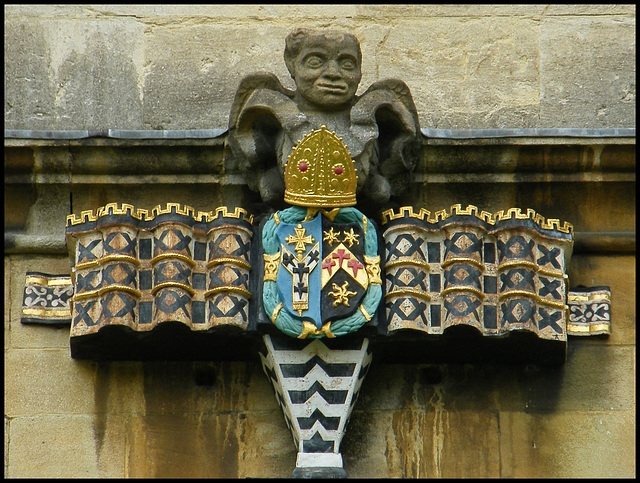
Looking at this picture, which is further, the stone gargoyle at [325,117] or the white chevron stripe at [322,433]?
the stone gargoyle at [325,117]

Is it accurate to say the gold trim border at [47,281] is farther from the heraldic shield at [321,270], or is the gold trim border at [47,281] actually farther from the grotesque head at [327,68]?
the grotesque head at [327,68]

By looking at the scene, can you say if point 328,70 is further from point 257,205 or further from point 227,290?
point 227,290

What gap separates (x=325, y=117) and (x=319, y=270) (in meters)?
0.69

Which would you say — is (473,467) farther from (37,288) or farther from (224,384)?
(37,288)

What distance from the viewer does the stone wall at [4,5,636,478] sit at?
651 centimetres

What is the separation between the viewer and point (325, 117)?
6469 millimetres

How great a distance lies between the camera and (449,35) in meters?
7.43

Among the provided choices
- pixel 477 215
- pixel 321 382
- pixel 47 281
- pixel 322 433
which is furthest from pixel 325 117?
pixel 47 281

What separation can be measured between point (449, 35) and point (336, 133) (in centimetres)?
129

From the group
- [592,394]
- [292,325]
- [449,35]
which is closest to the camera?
[292,325]

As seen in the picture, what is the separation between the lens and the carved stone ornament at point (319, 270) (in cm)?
624

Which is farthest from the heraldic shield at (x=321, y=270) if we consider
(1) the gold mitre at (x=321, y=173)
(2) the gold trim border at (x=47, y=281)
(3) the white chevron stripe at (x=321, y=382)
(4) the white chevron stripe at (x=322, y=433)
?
(2) the gold trim border at (x=47, y=281)

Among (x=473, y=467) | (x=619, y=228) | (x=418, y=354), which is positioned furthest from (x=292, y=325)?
(x=619, y=228)

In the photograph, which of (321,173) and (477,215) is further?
(477,215)
